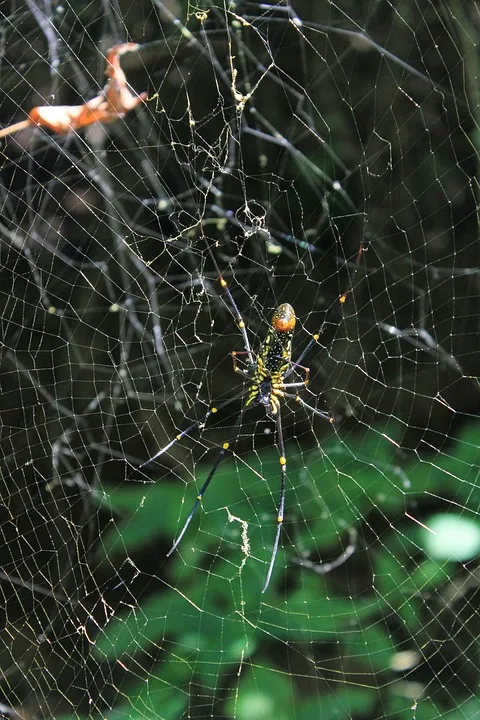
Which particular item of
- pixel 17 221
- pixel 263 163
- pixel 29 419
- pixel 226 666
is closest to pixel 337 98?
pixel 263 163

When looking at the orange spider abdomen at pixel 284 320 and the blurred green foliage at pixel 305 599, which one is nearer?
the orange spider abdomen at pixel 284 320

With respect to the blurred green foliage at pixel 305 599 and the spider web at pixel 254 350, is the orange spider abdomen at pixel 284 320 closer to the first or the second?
the spider web at pixel 254 350

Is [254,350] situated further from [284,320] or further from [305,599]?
[305,599]

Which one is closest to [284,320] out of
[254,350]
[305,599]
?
[254,350]

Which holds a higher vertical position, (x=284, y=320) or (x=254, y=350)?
(x=284, y=320)

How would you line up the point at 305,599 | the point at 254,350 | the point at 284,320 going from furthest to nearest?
the point at 254,350 → the point at 305,599 → the point at 284,320

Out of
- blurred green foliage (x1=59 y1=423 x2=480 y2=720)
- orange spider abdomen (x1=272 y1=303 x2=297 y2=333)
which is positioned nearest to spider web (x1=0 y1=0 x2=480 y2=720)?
blurred green foliage (x1=59 y1=423 x2=480 y2=720)

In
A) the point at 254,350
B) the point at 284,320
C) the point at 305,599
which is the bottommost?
the point at 305,599

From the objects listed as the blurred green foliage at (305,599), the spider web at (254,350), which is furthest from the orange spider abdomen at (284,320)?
the blurred green foliage at (305,599)

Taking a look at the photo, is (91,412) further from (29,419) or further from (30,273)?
(30,273)
